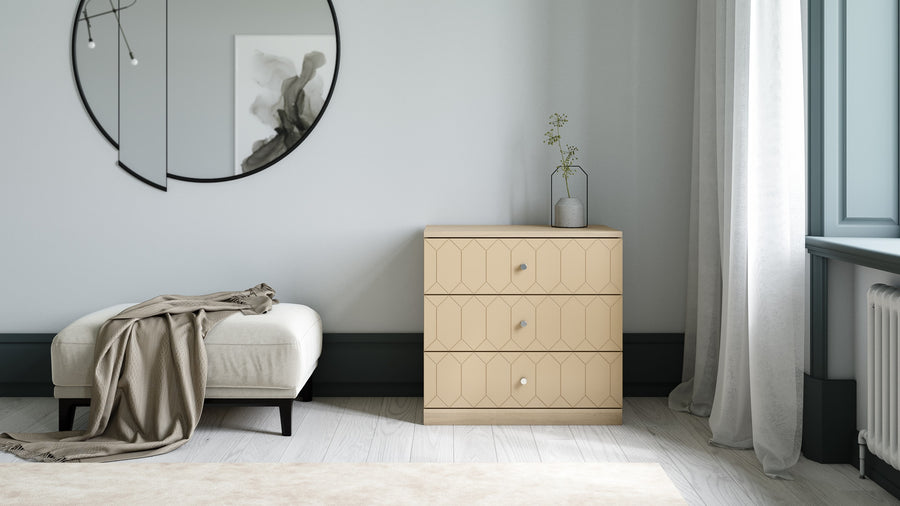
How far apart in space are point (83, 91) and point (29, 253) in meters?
0.79

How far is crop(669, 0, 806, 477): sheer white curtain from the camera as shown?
2412 millimetres

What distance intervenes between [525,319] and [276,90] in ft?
4.99

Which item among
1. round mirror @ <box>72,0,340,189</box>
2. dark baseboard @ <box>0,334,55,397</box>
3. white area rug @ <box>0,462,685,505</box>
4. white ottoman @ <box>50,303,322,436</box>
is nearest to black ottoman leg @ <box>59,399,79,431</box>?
white ottoman @ <box>50,303,322,436</box>

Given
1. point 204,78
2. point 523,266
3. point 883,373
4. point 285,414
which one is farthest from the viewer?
point 204,78

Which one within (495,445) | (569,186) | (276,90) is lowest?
(495,445)

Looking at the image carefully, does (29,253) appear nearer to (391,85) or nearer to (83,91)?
(83,91)

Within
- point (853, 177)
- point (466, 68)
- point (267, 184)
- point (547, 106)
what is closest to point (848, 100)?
point (853, 177)

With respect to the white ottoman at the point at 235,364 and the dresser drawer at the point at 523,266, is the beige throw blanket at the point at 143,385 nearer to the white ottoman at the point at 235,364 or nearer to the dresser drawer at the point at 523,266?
the white ottoman at the point at 235,364

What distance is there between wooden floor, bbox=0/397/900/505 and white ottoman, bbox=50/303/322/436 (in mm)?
161

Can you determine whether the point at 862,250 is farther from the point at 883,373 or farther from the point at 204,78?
the point at 204,78

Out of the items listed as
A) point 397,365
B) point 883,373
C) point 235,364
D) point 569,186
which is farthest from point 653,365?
point 235,364

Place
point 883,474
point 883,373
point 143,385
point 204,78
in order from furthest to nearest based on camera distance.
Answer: point 204,78
point 143,385
point 883,474
point 883,373

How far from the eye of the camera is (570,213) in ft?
10.3

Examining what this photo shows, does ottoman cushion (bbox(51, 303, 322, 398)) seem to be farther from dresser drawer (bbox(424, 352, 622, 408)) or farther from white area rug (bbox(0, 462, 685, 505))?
white area rug (bbox(0, 462, 685, 505))
